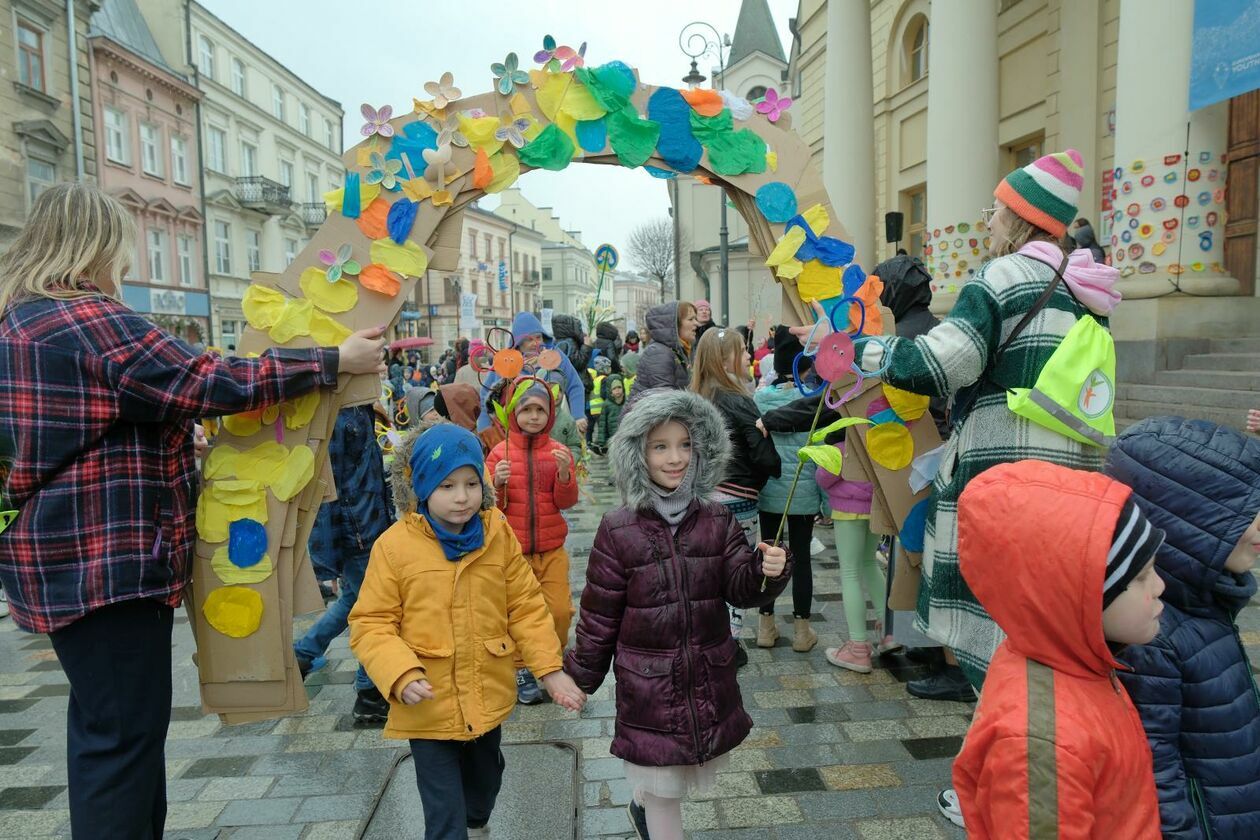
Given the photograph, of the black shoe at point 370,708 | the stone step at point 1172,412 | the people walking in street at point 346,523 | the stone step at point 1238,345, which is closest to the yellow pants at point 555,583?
the black shoe at point 370,708

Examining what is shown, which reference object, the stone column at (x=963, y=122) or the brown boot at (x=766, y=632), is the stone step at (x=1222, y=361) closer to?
the stone column at (x=963, y=122)

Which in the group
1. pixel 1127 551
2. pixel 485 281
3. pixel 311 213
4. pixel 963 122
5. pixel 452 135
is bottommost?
pixel 1127 551

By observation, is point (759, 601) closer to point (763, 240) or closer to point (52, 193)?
point (763, 240)

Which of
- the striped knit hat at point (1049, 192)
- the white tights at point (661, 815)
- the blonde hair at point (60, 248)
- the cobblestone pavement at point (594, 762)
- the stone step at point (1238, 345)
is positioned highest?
the striped knit hat at point (1049, 192)

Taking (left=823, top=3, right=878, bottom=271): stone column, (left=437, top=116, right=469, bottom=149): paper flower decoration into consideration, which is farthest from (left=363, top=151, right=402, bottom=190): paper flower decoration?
(left=823, top=3, right=878, bottom=271): stone column

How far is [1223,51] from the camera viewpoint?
6.62 metres

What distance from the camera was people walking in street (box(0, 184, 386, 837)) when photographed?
7.16ft

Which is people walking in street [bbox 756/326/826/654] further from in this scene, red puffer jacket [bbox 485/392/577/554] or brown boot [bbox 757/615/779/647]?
red puffer jacket [bbox 485/392/577/554]

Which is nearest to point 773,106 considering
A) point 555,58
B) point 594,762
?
point 555,58

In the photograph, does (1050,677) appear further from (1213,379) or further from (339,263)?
(1213,379)

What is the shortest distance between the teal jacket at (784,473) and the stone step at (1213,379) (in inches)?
177

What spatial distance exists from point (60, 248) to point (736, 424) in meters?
2.87

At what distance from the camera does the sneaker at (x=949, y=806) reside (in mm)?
2850

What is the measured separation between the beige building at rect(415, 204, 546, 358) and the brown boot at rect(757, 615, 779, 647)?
4156 cm
